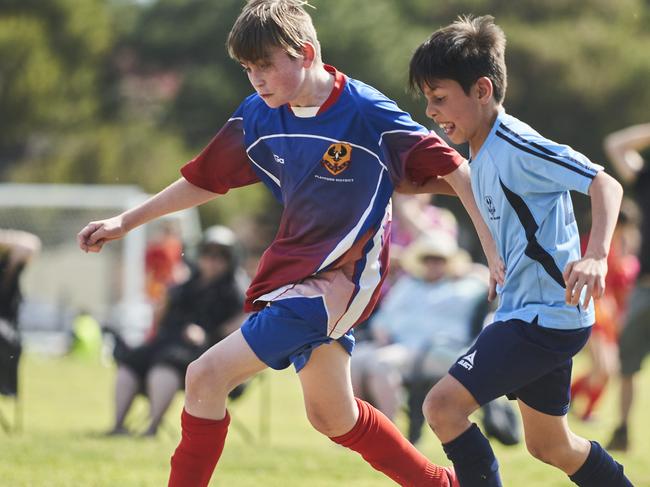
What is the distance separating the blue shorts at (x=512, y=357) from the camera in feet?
13.1

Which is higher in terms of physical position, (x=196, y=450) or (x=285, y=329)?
(x=285, y=329)

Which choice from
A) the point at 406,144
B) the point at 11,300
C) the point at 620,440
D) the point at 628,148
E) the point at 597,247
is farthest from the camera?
the point at 11,300

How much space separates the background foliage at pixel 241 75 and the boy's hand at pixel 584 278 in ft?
106

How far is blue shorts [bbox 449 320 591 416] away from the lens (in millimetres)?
4008

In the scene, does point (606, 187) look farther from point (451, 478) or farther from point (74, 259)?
point (74, 259)

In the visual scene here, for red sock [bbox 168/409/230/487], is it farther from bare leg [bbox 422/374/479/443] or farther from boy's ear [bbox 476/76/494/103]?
boy's ear [bbox 476/76/494/103]

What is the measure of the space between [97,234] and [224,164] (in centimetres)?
50

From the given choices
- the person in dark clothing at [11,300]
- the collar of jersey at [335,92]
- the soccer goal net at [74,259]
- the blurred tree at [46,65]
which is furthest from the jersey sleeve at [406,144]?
the blurred tree at [46,65]

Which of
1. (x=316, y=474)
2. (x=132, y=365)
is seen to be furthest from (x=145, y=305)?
(x=316, y=474)

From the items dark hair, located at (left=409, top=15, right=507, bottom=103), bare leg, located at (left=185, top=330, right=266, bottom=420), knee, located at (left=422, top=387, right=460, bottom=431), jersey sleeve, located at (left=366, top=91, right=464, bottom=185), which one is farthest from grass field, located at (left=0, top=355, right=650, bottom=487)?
dark hair, located at (left=409, top=15, right=507, bottom=103)

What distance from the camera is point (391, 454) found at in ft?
14.4

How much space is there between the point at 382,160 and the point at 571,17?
40908 millimetres

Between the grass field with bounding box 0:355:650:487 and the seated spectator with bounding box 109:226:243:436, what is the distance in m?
0.41

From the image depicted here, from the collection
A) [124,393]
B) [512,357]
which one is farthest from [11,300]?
A: [512,357]
